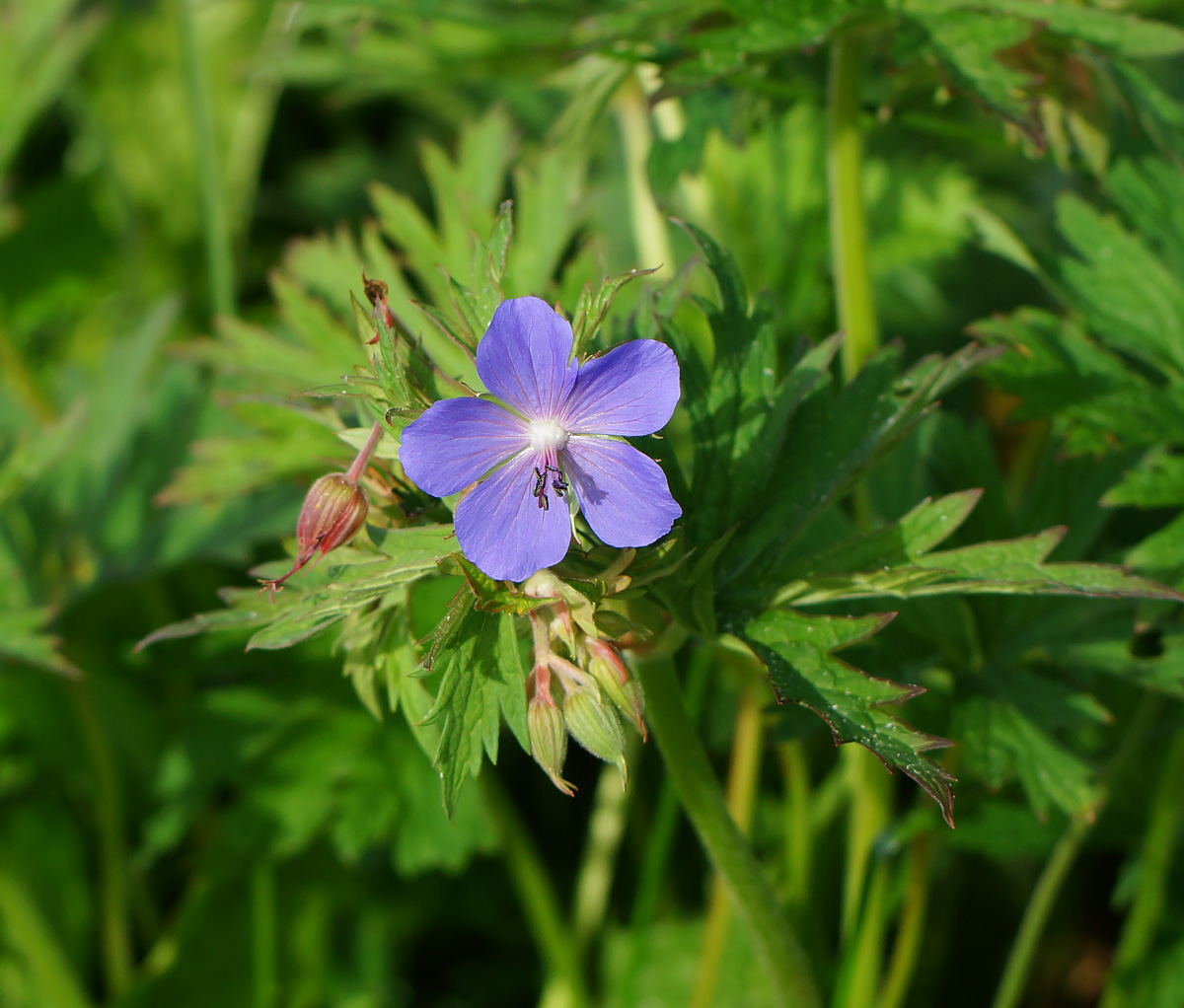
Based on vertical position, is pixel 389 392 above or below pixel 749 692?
above

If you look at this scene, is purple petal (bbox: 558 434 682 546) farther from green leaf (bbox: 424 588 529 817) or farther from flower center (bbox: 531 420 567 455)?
green leaf (bbox: 424 588 529 817)

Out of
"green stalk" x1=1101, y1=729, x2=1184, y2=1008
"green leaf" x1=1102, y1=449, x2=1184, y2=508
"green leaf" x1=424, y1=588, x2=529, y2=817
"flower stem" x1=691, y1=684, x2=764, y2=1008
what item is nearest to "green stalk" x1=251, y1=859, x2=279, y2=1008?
"flower stem" x1=691, y1=684, x2=764, y2=1008

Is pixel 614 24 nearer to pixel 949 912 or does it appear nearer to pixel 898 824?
pixel 898 824

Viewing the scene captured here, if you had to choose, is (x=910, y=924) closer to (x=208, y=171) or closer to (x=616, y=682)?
(x=616, y=682)

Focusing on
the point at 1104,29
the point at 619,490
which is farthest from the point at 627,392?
the point at 1104,29

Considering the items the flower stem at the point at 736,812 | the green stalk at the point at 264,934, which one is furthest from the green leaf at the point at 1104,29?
the green stalk at the point at 264,934

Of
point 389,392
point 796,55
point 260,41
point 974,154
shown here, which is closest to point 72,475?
point 389,392

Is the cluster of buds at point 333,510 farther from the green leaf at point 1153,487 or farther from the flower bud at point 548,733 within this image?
the green leaf at point 1153,487
